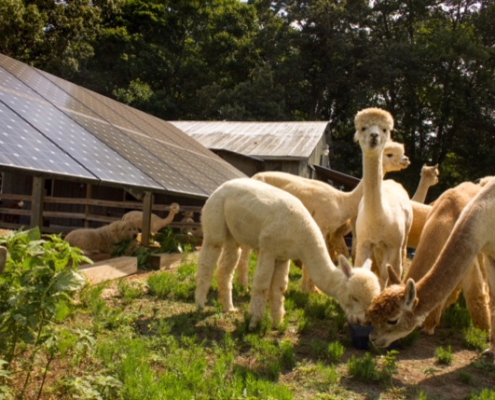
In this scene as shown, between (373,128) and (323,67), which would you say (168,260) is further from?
(323,67)

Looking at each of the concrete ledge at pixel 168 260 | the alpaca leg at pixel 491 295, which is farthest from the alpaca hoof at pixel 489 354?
the concrete ledge at pixel 168 260

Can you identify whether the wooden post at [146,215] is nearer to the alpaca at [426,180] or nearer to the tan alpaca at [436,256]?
the tan alpaca at [436,256]

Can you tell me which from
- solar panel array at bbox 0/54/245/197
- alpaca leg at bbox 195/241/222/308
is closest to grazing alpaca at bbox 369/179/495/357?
alpaca leg at bbox 195/241/222/308

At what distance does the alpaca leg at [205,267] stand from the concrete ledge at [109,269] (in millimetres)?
1618

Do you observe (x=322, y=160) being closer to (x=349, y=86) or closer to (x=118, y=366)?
(x=349, y=86)

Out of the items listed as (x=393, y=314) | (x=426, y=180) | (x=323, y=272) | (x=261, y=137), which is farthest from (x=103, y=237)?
(x=261, y=137)

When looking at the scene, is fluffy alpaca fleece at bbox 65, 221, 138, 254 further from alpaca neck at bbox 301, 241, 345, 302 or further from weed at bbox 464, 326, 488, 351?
weed at bbox 464, 326, 488, 351

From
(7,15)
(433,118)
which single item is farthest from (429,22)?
(7,15)

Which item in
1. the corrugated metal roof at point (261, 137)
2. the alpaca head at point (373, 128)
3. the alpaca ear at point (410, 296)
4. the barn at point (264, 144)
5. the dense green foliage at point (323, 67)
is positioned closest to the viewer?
the alpaca ear at point (410, 296)

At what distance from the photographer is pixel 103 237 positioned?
10.6m

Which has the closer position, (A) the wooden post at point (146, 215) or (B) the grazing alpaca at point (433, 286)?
(B) the grazing alpaca at point (433, 286)

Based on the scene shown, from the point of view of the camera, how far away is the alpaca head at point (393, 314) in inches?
210

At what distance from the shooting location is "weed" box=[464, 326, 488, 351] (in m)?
6.57

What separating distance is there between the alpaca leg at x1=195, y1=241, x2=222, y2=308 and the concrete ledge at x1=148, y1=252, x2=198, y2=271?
2746 mm
